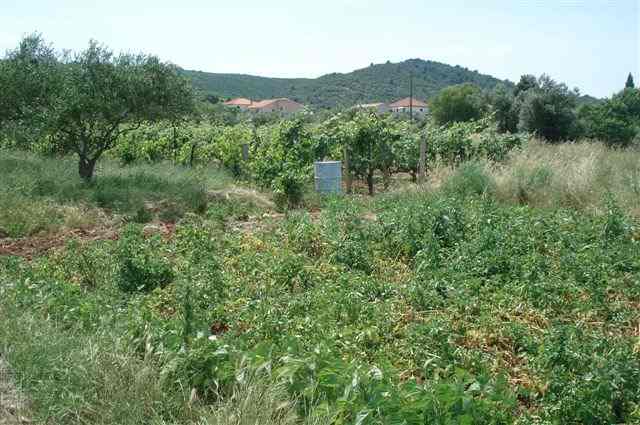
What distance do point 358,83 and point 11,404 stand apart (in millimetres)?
86553

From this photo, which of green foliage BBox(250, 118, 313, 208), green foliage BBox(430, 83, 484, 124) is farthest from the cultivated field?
green foliage BBox(430, 83, 484, 124)

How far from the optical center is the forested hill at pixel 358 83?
81812 mm

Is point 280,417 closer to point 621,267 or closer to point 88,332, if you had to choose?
point 88,332

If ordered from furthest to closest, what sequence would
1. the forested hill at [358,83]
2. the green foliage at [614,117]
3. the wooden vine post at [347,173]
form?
the forested hill at [358,83] → the green foliage at [614,117] → the wooden vine post at [347,173]

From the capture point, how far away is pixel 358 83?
87688 mm

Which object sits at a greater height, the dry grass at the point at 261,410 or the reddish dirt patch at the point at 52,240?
the dry grass at the point at 261,410

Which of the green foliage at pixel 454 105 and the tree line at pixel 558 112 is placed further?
the green foliage at pixel 454 105

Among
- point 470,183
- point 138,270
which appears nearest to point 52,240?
point 138,270

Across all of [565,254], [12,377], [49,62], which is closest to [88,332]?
[12,377]

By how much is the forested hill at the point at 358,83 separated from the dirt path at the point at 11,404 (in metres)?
74.2

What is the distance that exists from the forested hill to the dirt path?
7417 centimetres

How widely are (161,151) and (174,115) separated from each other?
476 centimetres

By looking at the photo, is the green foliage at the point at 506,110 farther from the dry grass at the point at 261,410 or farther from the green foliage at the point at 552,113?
the dry grass at the point at 261,410

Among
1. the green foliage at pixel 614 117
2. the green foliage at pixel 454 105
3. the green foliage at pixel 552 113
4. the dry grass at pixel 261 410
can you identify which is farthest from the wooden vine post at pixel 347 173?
the green foliage at pixel 454 105
